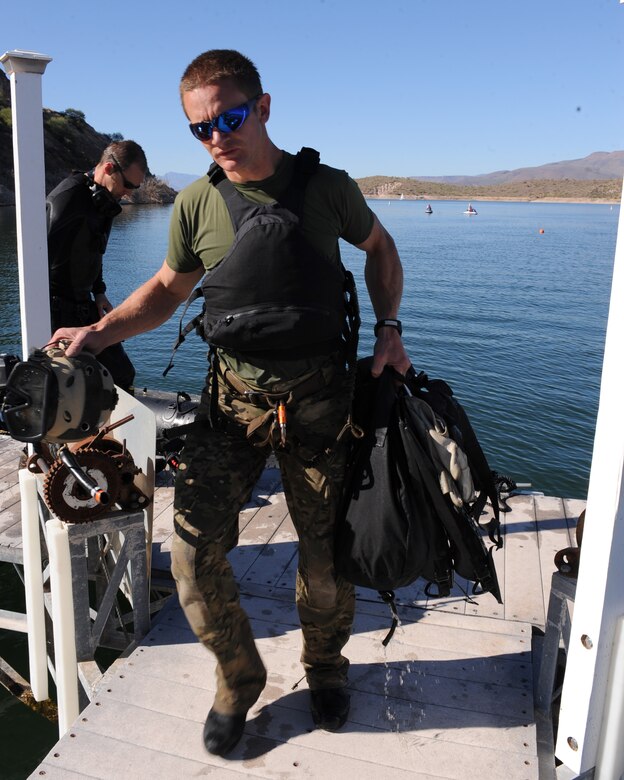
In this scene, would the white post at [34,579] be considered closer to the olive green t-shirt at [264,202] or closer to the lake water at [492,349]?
the lake water at [492,349]

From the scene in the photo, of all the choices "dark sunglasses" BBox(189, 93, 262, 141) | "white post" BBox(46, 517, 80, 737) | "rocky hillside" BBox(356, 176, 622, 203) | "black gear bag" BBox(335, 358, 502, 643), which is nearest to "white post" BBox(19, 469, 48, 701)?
"white post" BBox(46, 517, 80, 737)

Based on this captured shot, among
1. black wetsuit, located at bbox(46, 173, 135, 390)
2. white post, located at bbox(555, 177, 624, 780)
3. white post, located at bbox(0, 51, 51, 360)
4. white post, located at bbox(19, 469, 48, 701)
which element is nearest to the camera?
white post, located at bbox(555, 177, 624, 780)

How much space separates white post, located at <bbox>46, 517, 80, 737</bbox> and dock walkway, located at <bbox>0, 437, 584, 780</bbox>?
0.26 meters

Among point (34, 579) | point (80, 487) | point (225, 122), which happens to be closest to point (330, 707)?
point (80, 487)

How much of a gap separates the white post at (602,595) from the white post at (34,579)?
9.47 ft

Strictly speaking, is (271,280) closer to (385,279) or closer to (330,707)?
(385,279)

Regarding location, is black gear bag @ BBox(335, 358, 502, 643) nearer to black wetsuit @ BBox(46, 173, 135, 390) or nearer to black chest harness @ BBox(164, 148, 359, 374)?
black chest harness @ BBox(164, 148, 359, 374)

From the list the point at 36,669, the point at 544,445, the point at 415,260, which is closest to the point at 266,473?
the point at 36,669

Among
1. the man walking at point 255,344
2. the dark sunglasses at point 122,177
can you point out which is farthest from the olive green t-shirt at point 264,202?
the dark sunglasses at point 122,177

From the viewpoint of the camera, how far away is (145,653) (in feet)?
10.9

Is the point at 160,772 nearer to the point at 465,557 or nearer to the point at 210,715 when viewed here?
the point at 210,715

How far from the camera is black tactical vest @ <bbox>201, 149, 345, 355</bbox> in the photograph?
2.42m

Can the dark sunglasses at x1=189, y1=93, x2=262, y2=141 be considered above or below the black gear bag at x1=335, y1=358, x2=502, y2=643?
above

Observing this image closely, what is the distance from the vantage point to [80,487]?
3.20 metres
